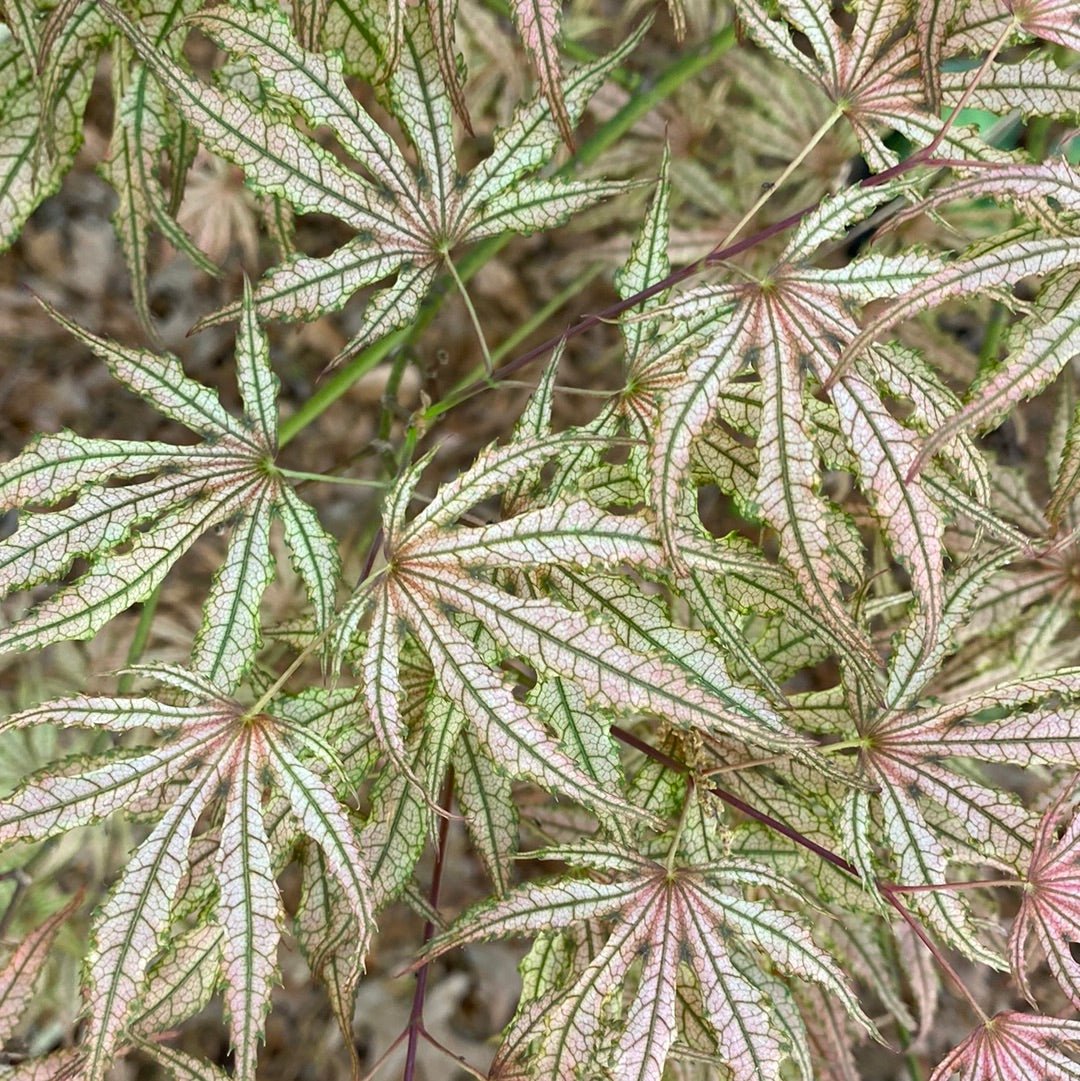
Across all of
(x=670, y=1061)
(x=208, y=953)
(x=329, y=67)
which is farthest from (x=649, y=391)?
(x=670, y=1061)

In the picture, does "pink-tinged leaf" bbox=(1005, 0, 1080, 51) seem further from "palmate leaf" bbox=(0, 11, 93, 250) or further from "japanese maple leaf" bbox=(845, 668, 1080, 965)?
"palmate leaf" bbox=(0, 11, 93, 250)

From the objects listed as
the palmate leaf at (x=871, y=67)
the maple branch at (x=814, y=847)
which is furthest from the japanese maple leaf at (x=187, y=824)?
the palmate leaf at (x=871, y=67)

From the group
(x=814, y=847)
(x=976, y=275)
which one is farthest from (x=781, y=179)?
(x=814, y=847)

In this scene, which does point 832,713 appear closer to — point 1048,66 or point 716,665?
point 716,665

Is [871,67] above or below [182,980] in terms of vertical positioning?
above

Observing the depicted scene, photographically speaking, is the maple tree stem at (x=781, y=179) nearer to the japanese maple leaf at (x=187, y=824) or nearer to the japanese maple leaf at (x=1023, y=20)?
Result: the japanese maple leaf at (x=1023, y=20)

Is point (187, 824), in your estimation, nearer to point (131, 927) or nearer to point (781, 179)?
point (131, 927)
